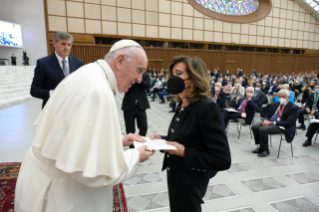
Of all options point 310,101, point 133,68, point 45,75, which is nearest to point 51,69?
point 45,75

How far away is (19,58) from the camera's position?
1451 cm

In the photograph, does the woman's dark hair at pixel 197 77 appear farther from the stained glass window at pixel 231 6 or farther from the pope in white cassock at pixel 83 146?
the stained glass window at pixel 231 6

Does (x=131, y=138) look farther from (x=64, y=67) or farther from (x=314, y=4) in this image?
(x=314, y=4)

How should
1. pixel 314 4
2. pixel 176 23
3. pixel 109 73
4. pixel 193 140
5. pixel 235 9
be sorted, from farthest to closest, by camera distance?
pixel 314 4 < pixel 235 9 < pixel 176 23 < pixel 193 140 < pixel 109 73

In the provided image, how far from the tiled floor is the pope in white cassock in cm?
139

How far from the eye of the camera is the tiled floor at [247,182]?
2307 millimetres

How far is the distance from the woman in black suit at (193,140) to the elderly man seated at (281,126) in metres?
2.86

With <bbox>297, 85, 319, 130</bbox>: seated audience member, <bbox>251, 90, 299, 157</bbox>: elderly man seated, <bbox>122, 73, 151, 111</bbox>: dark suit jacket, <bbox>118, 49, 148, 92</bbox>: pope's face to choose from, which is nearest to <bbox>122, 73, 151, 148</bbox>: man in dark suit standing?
<bbox>122, 73, 151, 111</bbox>: dark suit jacket

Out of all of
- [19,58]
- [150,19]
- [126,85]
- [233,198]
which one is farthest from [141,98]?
[150,19]

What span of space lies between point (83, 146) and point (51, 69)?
1841mm

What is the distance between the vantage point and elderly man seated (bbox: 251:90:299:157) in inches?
145

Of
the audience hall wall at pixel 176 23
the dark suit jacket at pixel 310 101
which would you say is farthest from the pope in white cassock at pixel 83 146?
the audience hall wall at pixel 176 23

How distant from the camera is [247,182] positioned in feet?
9.25

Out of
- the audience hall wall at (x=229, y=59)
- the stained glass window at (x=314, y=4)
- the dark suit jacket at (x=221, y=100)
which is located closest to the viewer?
the dark suit jacket at (x=221, y=100)
